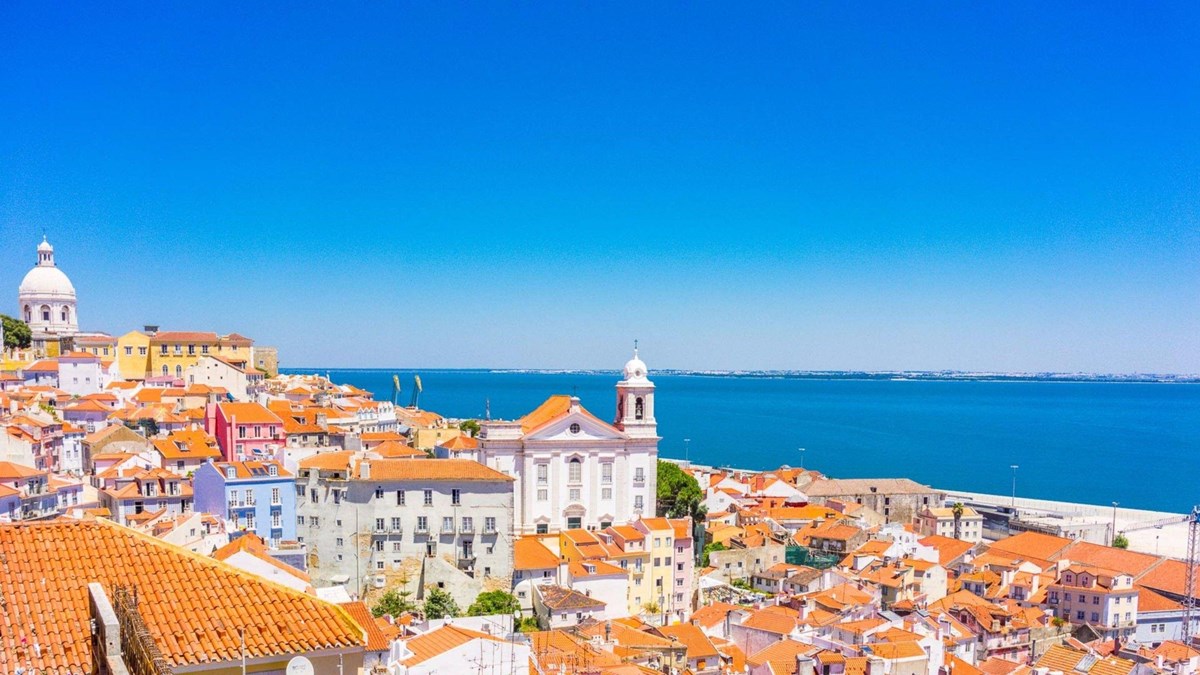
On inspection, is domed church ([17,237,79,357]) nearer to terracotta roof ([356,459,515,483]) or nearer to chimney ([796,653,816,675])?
terracotta roof ([356,459,515,483])

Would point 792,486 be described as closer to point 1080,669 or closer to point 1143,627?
point 1143,627

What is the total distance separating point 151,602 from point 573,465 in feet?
112

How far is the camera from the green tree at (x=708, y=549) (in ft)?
125

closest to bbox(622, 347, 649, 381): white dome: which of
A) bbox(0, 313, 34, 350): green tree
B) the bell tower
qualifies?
the bell tower

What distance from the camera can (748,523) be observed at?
46.5 m

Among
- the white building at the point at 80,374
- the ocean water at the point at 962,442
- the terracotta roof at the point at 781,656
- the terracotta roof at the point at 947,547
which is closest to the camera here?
the terracotta roof at the point at 781,656

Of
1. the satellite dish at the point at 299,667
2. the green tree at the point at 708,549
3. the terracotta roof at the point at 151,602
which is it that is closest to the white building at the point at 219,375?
the green tree at the point at 708,549

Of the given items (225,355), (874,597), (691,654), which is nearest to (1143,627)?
(874,597)

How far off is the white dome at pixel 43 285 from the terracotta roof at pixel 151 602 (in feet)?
216

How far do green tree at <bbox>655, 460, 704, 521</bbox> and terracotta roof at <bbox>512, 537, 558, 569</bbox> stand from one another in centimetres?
1194

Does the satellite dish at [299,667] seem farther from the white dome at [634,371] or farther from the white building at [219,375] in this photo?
the white building at [219,375]

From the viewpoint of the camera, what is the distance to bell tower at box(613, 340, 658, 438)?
4012 centimetres

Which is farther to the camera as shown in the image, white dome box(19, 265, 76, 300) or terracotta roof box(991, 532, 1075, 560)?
white dome box(19, 265, 76, 300)

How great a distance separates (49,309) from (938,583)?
62.2 m
